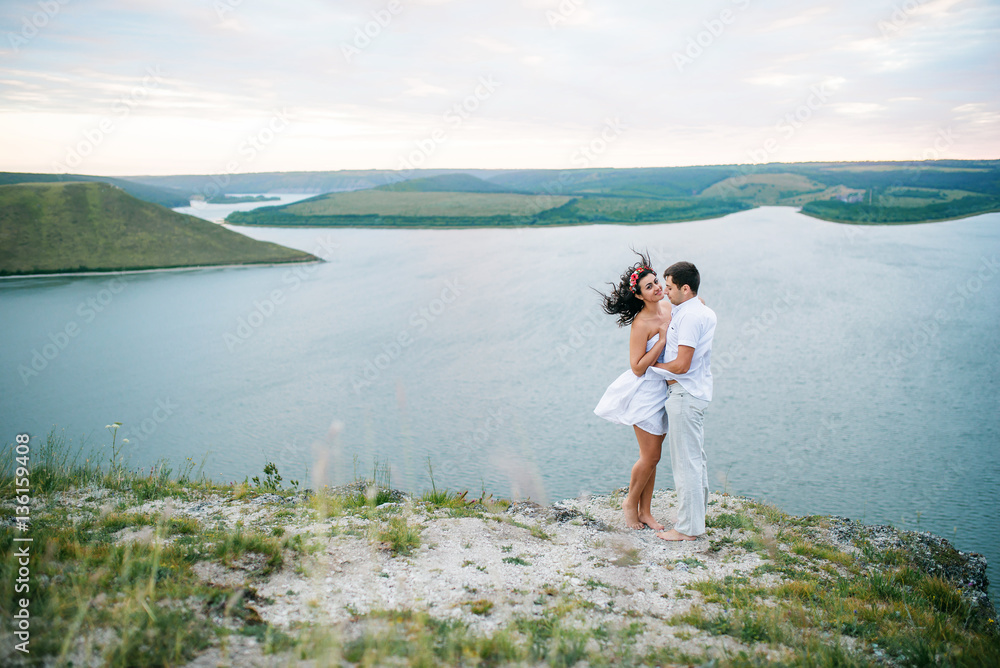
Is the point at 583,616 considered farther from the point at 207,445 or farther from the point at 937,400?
the point at 937,400

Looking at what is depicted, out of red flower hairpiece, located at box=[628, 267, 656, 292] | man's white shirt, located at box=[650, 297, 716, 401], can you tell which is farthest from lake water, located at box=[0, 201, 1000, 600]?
red flower hairpiece, located at box=[628, 267, 656, 292]

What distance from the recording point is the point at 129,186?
15638cm

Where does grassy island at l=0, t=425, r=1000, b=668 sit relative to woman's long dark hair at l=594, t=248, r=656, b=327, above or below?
below

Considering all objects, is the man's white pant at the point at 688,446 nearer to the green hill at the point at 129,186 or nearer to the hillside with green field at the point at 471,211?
the green hill at the point at 129,186

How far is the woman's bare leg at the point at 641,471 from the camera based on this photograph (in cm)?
520

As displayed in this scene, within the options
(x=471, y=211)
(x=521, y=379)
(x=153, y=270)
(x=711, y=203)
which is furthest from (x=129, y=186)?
(x=521, y=379)

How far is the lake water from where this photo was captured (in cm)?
1251

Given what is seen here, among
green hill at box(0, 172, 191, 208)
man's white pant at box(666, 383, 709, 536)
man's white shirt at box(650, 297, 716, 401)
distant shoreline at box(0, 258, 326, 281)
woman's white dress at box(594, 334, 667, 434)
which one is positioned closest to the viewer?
man's white shirt at box(650, 297, 716, 401)

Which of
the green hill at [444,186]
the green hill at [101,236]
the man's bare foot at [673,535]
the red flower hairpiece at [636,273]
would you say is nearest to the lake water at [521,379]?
the man's bare foot at [673,535]

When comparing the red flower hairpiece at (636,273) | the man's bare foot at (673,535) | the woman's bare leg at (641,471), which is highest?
the red flower hairpiece at (636,273)

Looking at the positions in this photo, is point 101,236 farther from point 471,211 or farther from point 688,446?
point 688,446

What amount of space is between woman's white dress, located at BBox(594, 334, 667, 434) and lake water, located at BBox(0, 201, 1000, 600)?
531 cm

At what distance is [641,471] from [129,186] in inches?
7340

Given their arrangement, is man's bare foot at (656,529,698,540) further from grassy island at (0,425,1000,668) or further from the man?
the man
